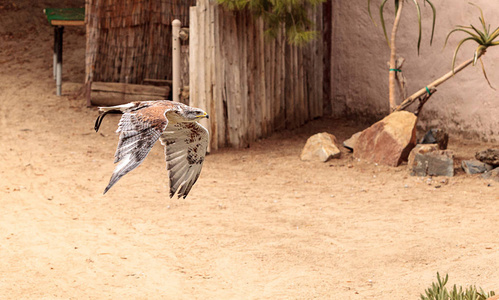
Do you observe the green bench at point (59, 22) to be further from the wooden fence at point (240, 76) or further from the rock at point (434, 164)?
the rock at point (434, 164)

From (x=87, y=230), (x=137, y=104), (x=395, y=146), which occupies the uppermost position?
(x=137, y=104)

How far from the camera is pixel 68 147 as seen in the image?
759 cm

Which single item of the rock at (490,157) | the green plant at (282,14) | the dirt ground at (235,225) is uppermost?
the green plant at (282,14)

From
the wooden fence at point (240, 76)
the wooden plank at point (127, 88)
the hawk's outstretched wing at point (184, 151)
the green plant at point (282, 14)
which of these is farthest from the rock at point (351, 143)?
the hawk's outstretched wing at point (184, 151)

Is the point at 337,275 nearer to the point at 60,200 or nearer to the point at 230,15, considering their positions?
the point at 60,200

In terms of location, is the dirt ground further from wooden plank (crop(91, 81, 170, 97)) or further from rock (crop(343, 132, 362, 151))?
wooden plank (crop(91, 81, 170, 97))

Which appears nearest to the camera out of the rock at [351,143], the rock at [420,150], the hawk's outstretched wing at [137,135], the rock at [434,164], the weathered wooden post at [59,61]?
the hawk's outstretched wing at [137,135]

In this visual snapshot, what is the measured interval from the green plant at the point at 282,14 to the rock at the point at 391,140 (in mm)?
1301

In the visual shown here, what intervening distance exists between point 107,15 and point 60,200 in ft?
12.9

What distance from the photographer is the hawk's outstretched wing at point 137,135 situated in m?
2.06

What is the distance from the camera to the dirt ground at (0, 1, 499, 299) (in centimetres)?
430

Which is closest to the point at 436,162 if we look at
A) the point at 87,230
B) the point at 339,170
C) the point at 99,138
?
the point at 339,170

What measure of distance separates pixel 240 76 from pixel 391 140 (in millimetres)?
1983

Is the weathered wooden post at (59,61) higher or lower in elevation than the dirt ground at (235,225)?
higher
